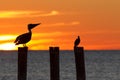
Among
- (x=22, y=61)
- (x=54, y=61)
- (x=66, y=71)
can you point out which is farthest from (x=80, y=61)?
(x=66, y=71)

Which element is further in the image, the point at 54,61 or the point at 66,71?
the point at 66,71

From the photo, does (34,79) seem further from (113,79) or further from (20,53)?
(20,53)

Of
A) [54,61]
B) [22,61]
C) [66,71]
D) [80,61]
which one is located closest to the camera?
[22,61]

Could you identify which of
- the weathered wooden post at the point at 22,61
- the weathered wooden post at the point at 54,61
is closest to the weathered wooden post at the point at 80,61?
the weathered wooden post at the point at 54,61

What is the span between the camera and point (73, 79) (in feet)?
213

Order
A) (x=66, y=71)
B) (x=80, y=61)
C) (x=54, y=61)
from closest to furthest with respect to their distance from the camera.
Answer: (x=54, y=61) < (x=80, y=61) < (x=66, y=71)

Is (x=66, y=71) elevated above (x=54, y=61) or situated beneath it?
elevated above

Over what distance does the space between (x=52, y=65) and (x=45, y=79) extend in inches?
1712

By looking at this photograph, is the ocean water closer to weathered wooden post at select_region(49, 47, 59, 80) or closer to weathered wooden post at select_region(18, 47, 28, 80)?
weathered wooden post at select_region(49, 47, 59, 80)

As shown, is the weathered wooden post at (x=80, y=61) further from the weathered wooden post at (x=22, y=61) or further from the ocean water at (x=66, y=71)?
the ocean water at (x=66, y=71)

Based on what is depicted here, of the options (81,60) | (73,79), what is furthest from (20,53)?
(73,79)

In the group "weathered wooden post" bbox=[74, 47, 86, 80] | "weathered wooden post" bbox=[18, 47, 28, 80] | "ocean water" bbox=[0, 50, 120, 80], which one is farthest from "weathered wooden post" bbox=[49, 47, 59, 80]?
"ocean water" bbox=[0, 50, 120, 80]

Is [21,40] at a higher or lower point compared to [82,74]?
higher

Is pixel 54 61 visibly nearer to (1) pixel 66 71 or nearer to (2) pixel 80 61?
(2) pixel 80 61
